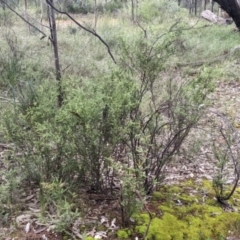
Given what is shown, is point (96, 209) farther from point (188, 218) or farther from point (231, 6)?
point (231, 6)

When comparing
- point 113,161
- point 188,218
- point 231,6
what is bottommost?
point 188,218

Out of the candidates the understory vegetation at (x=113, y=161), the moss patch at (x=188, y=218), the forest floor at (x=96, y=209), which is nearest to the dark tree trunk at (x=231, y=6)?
the understory vegetation at (x=113, y=161)

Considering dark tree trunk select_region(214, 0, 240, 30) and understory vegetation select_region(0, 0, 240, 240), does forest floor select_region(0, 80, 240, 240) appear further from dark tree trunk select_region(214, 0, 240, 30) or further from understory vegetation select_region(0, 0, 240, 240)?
dark tree trunk select_region(214, 0, 240, 30)

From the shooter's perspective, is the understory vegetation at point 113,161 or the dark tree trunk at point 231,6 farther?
the dark tree trunk at point 231,6

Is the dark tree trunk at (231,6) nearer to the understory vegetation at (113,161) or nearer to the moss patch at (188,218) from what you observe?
the understory vegetation at (113,161)

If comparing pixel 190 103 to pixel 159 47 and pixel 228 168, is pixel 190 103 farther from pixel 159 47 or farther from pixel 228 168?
pixel 228 168

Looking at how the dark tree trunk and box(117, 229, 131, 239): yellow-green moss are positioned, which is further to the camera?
the dark tree trunk

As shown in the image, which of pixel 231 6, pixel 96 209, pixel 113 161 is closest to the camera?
pixel 113 161

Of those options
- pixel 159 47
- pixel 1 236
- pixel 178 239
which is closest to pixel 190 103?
pixel 159 47

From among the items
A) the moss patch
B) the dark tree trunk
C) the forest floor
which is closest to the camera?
the forest floor

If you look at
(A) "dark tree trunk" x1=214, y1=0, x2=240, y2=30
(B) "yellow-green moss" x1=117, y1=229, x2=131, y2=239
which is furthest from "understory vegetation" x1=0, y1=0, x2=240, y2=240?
(A) "dark tree trunk" x1=214, y1=0, x2=240, y2=30

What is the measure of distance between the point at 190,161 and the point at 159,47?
1.73 meters

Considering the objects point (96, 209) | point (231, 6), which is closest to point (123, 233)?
point (96, 209)

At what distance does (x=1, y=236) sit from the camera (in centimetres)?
249
